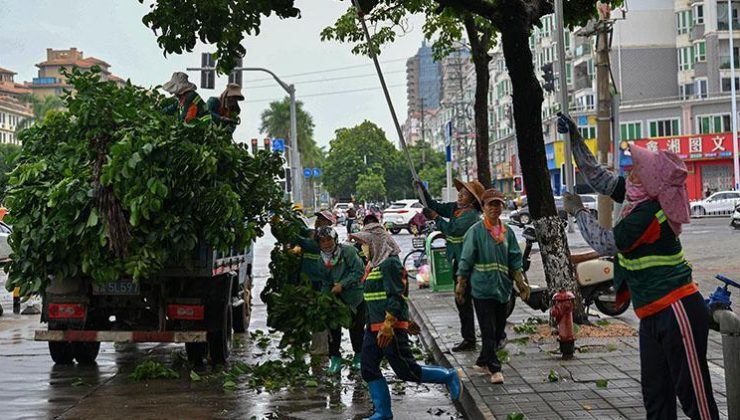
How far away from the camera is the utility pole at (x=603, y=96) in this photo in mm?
17297

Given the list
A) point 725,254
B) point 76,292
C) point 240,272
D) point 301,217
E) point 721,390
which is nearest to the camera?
point 721,390

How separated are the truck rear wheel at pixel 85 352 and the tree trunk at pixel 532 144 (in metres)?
5.28

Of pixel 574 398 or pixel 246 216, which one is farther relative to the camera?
pixel 246 216

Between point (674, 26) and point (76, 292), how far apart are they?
213 ft

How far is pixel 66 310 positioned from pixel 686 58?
62559mm

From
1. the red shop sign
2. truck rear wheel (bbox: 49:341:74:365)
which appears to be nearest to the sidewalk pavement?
truck rear wheel (bbox: 49:341:74:365)

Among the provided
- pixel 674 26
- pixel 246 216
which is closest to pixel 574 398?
pixel 246 216

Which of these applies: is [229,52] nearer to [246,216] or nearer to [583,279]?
[246,216]

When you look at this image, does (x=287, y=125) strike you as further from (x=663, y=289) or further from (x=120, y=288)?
(x=663, y=289)

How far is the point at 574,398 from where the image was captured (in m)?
7.81

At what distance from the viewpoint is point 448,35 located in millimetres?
20547

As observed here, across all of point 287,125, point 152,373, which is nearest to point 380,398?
point 152,373

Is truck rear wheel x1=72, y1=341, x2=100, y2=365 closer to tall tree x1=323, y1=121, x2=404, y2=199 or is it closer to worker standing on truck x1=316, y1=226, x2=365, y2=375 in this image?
worker standing on truck x1=316, y1=226, x2=365, y2=375

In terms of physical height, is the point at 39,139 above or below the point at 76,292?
above
